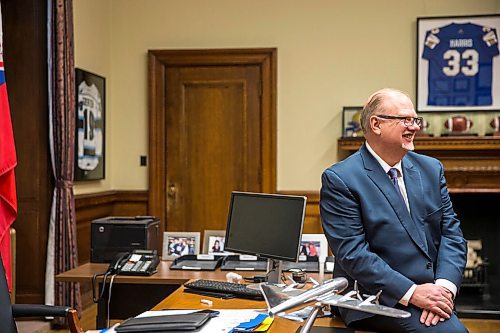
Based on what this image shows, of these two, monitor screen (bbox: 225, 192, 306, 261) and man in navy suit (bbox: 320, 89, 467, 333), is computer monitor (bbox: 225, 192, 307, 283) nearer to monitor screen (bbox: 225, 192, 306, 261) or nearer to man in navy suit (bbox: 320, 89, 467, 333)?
monitor screen (bbox: 225, 192, 306, 261)

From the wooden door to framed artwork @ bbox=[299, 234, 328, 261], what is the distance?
256 centimetres

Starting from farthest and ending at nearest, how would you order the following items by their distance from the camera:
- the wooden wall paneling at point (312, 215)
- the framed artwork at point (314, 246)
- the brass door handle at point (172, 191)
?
1. the brass door handle at point (172, 191)
2. the wooden wall paneling at point (312, 215)
3. the framed artwork at point (314, 246)

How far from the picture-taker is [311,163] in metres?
6.24

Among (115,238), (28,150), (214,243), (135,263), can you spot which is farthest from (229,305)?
(28,150)

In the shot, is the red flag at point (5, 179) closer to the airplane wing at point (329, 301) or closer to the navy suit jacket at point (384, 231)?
the navy suit jacket at point (384, 231)

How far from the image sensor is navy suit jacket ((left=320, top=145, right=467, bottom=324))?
8.23ft

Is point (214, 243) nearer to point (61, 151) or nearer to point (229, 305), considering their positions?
point (229, 305)

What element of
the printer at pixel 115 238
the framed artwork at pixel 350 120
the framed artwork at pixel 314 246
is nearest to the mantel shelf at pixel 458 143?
the framed artwork at pixel 350 120

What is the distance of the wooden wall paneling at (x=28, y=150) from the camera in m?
5.13

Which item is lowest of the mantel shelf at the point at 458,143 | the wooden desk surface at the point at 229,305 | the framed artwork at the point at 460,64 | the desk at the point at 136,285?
the desk at the point at 136,285

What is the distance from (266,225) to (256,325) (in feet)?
A: 2.77

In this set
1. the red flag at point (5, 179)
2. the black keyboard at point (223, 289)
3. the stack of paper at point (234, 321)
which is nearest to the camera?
the stack of paper at point (234, 321)

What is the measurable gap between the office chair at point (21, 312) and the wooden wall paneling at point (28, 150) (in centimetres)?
264

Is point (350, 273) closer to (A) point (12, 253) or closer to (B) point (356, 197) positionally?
(B) point (356, 197)
